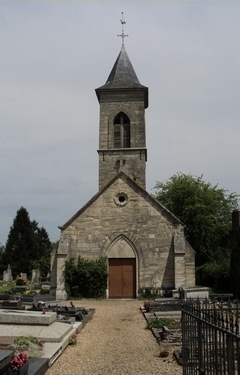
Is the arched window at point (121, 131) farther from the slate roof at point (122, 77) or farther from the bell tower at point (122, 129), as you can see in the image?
the slate roof at point (122, 77)

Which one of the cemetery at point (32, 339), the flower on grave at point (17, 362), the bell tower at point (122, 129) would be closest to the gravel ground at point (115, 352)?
the cemetery at point (32, 339)

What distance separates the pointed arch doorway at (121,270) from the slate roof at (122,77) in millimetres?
12397

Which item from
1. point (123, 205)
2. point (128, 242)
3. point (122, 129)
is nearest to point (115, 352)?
point (128, 242)

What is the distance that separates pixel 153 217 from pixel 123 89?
1134cm

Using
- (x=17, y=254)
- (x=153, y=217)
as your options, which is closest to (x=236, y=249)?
(x=153, y=217)

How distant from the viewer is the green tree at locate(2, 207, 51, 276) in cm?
4772

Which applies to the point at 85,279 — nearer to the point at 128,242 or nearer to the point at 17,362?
the point at 128,242

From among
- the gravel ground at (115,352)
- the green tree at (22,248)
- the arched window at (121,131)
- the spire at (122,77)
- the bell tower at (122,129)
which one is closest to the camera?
the gravel ground at (115,352)

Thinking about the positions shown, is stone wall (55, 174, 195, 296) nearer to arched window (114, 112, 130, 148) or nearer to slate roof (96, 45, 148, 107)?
arched window (114, 112, 130, 148)

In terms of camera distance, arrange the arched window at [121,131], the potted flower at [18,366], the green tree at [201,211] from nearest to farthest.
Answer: the potted flower at [18,366]
the arched window at [121,131]
the green tree at [201,211]

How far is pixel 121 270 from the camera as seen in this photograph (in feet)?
72.1

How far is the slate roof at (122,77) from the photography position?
29.5 metres

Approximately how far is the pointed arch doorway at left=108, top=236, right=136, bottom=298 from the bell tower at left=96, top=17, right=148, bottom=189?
6.66 metres

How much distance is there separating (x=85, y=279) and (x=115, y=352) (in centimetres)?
1215
